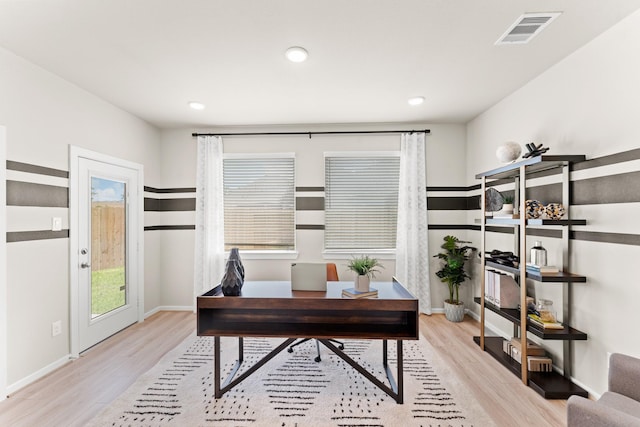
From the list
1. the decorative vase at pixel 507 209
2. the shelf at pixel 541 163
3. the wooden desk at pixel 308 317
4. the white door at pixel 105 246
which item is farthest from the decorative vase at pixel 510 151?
the white door at pixel 105 246

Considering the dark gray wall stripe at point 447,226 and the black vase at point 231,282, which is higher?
the dark gray wall stripe at point 447,226

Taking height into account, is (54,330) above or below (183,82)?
below

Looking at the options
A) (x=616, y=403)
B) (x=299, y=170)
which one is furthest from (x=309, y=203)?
(x=616, y=403)

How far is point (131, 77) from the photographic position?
9.12ft

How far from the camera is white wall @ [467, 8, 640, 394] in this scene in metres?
1.95

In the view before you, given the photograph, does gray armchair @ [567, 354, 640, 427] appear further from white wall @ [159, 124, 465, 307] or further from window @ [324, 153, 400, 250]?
window @ [324, 153, 400, 250]

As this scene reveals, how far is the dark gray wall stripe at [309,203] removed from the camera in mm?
4234

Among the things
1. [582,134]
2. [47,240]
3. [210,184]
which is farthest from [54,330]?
[582,134]

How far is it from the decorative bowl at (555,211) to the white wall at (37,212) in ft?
13.8

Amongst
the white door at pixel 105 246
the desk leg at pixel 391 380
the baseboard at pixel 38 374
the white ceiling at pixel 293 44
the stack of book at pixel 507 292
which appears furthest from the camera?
the white door at pixel 105 246

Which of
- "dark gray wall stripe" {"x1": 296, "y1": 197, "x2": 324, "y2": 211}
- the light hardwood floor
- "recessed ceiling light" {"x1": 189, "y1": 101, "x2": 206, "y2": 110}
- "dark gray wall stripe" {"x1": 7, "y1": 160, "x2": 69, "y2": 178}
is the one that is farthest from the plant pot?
"dark gray wall stripe" {"x1": 7, "y1": 160, "x2": 69, "y2": 178}

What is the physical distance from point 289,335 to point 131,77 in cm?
267

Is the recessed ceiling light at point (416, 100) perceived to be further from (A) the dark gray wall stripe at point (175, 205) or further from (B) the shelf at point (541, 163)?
(A) the dark gray wall stripe at point (175, 205)

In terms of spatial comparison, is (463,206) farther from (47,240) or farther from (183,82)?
(47,240)
